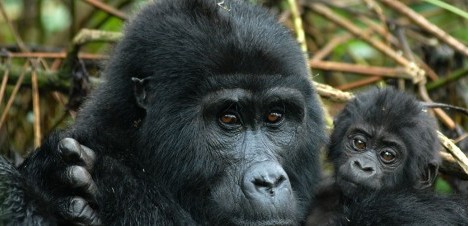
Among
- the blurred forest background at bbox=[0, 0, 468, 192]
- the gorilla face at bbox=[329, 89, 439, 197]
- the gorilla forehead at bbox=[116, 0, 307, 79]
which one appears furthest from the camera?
the blurred forest background at bbox=[0, 0, 468, 192]

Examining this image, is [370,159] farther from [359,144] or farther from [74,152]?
[74,152]

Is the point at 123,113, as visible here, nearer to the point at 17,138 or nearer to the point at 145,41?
the point at 145,41

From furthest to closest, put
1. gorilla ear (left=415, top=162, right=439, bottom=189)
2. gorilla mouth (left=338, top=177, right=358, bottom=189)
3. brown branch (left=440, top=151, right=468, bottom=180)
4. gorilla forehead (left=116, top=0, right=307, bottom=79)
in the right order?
brown branch (left=440, top=151, right=468, bottom=180) < gorilla ear (left=415, top=162, right=439, bottom=189) < gorilla mouth (left=338, top=177, right=358, bottom=189) < gorilla forehead (left=116, top=0, right=307, bottom=79)

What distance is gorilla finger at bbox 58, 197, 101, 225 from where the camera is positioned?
3.96 meters

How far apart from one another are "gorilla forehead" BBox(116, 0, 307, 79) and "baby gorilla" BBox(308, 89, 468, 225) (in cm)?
87

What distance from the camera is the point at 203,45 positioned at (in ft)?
14.4

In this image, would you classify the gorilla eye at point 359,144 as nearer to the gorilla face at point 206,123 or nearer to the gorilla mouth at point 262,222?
the gorilla face at point 206,123

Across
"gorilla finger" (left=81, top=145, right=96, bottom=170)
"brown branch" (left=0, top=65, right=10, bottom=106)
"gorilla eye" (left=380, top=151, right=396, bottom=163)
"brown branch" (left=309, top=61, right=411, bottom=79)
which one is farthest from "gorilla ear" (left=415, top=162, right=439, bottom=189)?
"brown branch" (left=0, top=65, right=10, bottom=106)

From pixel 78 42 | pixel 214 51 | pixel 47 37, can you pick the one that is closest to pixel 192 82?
pixel 214 51

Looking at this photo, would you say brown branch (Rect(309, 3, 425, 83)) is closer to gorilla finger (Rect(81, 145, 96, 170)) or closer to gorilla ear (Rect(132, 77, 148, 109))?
gorilla ear (Rect(132, 77, 148, 109))

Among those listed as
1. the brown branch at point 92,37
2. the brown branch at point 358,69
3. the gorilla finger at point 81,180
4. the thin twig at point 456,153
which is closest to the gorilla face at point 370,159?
the thin twig at point 456,153

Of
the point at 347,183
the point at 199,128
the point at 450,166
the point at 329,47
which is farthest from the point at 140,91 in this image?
the point at 329,47

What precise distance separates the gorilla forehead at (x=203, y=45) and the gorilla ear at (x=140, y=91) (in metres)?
0.05

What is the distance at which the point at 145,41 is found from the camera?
4.51 metres
